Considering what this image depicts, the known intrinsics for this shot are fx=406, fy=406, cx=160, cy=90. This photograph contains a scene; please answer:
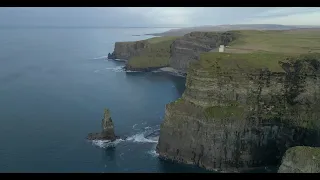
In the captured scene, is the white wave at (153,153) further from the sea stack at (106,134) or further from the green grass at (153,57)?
the green grass at (153,57)

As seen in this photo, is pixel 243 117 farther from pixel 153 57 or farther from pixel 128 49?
pixel 128 49

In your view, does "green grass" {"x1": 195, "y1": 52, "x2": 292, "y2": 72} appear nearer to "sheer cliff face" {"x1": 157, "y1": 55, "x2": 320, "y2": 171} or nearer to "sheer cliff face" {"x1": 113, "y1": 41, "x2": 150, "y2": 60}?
"sheer cliff face" {"x1": 157, "y1": 55, "x2": 320, "y2": 171}

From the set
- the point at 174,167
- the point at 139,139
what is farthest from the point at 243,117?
the point at 139,139

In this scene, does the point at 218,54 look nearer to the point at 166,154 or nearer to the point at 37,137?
the point at 166,154

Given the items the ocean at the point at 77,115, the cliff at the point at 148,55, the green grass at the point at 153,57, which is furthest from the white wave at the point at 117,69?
the green grass at the point at 153,57

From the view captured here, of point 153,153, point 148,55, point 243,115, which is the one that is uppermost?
point 243,115

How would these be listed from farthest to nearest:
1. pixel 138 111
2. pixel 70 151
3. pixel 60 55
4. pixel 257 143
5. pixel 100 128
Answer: pixel 60 55 → pixel 138 111 → pixel 100 128 → pixel 70 151 → pixel 257 143

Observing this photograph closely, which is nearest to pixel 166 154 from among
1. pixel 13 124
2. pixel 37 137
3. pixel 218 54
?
pixel 218 54
